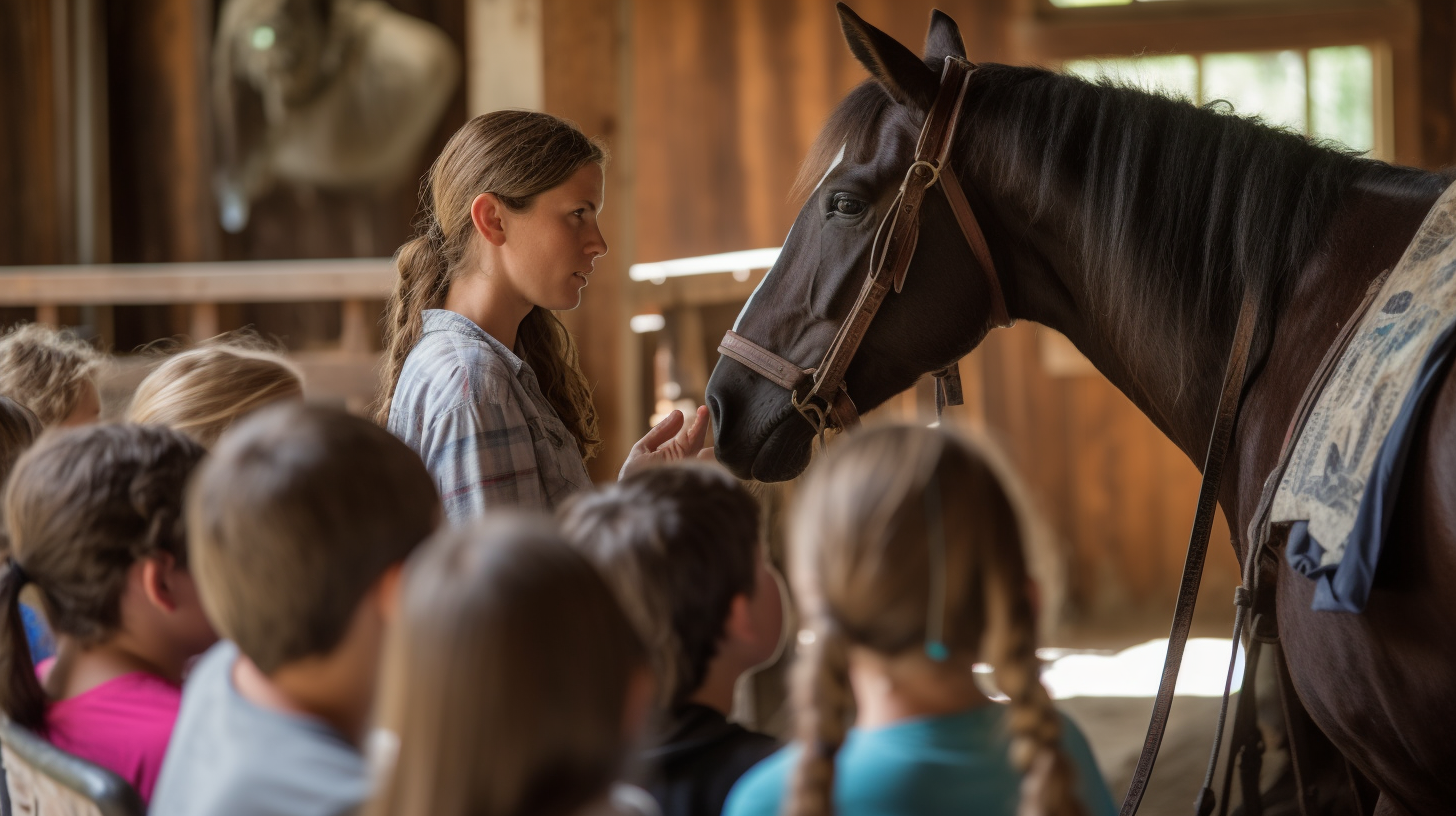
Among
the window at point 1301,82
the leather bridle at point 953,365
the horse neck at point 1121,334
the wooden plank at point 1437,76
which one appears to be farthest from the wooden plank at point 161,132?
the wooden plank at point 1437,76

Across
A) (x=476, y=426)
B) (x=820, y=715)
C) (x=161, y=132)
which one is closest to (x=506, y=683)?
(x=820, y=715)

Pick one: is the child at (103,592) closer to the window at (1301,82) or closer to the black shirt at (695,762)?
the black shirt at (695,762)

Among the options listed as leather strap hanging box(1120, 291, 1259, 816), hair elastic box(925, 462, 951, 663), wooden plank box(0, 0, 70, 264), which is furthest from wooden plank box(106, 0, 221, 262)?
hair elastic box(925, 462, 951, 663)

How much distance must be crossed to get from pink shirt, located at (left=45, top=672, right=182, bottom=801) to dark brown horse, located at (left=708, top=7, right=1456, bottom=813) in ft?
3.02

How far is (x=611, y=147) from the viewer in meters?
2.90

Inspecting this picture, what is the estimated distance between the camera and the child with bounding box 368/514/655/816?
73cm

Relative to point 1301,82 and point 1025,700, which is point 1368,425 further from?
point 1301,82

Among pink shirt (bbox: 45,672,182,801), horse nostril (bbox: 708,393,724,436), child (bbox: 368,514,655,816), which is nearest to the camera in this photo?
child (bbox: 368,514,655,816)

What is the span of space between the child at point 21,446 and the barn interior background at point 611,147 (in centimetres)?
138

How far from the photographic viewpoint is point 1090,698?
4.11 metres

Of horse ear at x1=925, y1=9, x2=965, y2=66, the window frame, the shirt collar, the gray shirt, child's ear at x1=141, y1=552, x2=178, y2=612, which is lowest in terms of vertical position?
the gray shirt

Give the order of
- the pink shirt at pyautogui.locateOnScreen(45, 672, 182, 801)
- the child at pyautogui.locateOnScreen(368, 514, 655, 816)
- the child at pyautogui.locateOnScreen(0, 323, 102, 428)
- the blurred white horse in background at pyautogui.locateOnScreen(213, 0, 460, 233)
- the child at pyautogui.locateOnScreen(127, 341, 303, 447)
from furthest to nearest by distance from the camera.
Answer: the blurred white horse in background at pyautogui.locateOnScreen(213, 0, 460, 233)
the child at pyautogui.locateOnScreen(0, 323, 102, 428)
the child at pyautogui.locateOnScreen(127, 341, 303, 447)
the pink shirt at pyautogui.locateOnScreen(45, 672, 182, 801)
the child at pyautogui.locateOnScreen(368, 514, 655, 816)

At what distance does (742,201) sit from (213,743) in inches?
205

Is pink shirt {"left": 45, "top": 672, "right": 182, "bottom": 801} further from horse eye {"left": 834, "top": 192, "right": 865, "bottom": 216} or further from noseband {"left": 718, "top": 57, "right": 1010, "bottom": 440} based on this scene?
horse eye {"left": 834, "top": 192, "right": 865, "bottom": 216}
